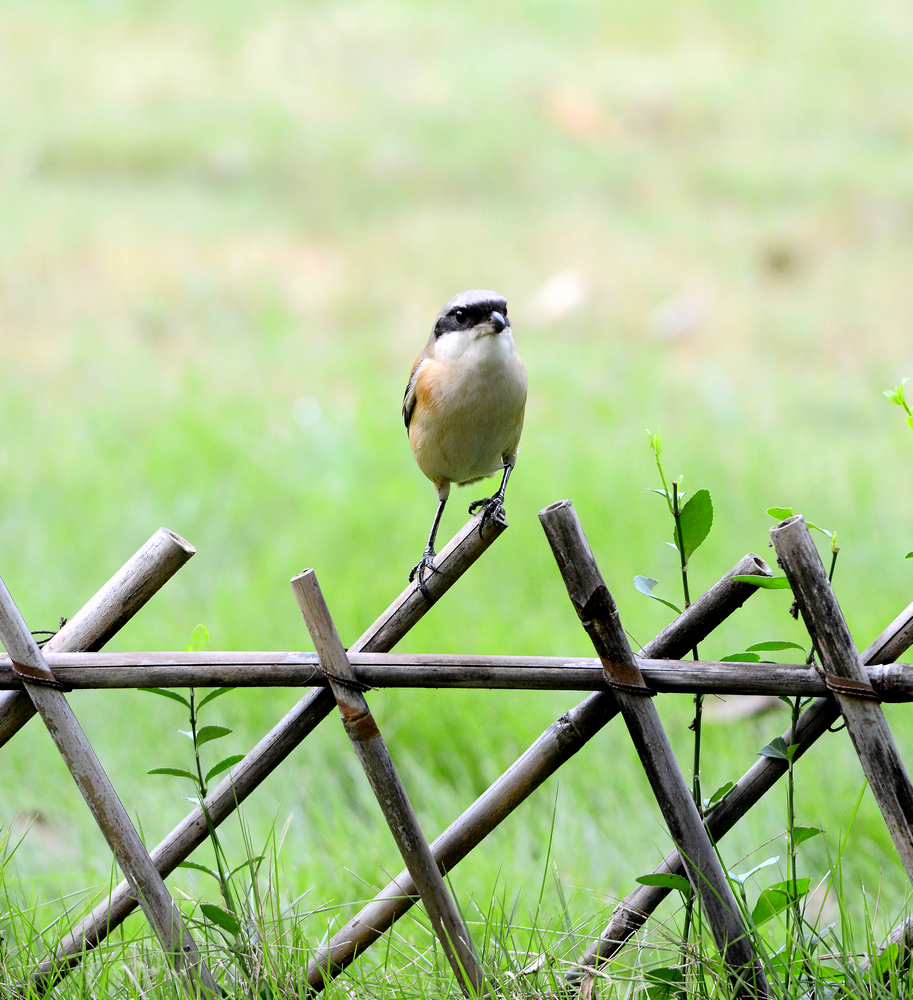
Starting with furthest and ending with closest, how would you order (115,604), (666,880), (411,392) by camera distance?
1. (411,392)
2. (115,604)
3. (666,880)

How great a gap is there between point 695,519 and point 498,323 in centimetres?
69

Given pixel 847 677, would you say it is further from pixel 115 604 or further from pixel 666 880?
pixel 115 604

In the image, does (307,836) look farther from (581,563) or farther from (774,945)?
(581,563)

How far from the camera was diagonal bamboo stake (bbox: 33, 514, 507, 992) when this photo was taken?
1753mm

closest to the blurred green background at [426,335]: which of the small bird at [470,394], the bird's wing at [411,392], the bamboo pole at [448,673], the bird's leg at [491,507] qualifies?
the bamboo pole at [448,673]

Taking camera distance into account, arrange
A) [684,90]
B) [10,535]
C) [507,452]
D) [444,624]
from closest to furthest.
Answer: [507,452]
[444,624]
[10,535]
[684,90]

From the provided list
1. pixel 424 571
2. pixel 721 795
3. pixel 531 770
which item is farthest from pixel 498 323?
pixel 721 795

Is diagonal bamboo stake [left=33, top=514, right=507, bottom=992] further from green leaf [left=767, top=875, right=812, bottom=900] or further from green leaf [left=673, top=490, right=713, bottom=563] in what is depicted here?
green leaf [left=767, top=875, right=812, bottom=900]

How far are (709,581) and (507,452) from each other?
6.86ft

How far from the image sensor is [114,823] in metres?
1.75

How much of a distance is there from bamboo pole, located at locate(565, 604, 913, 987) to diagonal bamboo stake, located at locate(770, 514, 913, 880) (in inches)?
2.3

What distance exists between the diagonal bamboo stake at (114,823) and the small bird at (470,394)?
28.2 inches

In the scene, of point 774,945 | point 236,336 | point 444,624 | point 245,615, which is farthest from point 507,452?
point 236,336

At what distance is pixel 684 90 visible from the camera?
13195 mm
